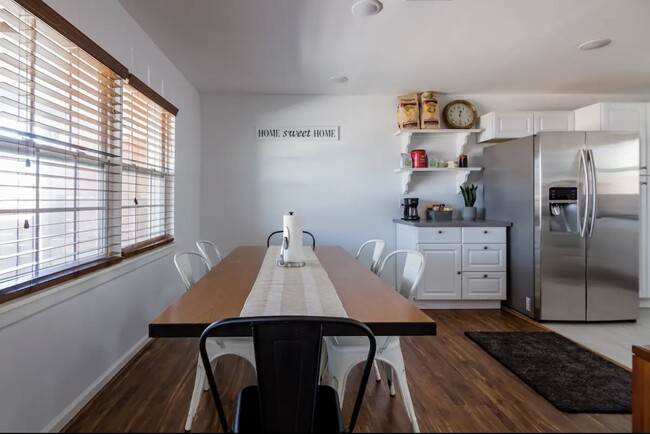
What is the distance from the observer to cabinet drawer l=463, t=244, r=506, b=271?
3.72 m

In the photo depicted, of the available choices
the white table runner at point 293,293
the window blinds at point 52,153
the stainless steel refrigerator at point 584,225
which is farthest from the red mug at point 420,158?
the window blinds at point 52,153

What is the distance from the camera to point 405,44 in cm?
290

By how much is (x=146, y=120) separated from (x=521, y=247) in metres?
3.57

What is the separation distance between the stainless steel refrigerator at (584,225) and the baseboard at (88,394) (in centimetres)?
343

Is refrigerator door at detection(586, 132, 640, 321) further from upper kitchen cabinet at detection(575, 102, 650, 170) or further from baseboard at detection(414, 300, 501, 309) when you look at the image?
baseboard at detection(414, 300, 501, 309)

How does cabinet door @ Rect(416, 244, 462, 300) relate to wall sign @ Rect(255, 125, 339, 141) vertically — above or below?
below

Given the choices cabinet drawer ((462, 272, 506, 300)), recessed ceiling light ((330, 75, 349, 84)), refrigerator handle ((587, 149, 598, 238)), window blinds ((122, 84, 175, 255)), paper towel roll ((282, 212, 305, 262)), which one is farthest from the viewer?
cabinet drawer ((462, 272, 506, 300))

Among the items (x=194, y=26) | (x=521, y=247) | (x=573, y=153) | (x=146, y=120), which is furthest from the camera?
(x=521, y=247)

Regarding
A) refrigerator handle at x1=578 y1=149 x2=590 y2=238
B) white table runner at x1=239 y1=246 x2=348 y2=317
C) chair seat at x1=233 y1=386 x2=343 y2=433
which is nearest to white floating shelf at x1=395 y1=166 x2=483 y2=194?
refrigerator handle at x1=578 y1=149 x2=590 y2=238

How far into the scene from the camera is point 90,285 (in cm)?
199

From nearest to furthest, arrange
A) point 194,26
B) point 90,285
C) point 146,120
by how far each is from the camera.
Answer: point 90,285, point 194,26, point 146,120

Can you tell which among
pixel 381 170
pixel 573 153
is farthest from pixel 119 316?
pixel 573 153

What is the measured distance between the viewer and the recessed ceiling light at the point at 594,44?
9.35 ft

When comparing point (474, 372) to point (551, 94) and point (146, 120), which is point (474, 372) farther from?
point (551, 94)
